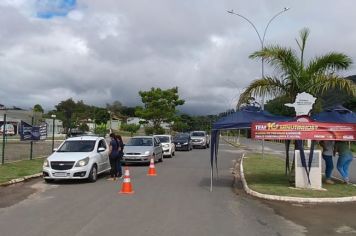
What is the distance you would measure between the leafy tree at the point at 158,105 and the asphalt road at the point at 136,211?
164ft

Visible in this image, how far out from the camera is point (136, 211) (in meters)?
10.8

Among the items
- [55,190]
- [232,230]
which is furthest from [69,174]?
[232,230]

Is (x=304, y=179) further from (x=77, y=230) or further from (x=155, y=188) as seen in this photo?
(x=77, y=230)

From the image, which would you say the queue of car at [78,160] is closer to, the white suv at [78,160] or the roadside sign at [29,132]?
the white suv at [78,160]

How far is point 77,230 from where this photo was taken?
28.5 feet

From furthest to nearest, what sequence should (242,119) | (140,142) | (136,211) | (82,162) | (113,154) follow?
(140,142) < (113,154) < (82,162) < (242,119) < (136,211)

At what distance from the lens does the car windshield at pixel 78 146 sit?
18.2m

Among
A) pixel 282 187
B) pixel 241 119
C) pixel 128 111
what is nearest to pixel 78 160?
pixel 241 119

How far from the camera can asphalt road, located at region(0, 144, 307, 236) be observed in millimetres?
8898

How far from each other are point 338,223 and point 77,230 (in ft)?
17.0

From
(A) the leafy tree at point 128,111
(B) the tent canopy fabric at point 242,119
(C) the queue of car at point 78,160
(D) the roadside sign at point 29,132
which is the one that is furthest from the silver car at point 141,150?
(A) the leafy tree at point 128,111

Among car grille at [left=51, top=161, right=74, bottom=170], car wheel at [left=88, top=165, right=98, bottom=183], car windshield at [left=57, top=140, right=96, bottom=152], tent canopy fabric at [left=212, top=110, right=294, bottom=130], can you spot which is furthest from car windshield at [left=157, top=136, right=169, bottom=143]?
tent canopy fabric at [left=212, top=110, right=294, bottom=130]

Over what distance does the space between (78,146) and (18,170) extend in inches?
107

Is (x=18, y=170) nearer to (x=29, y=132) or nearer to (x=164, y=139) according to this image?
(x=29, y=132)
